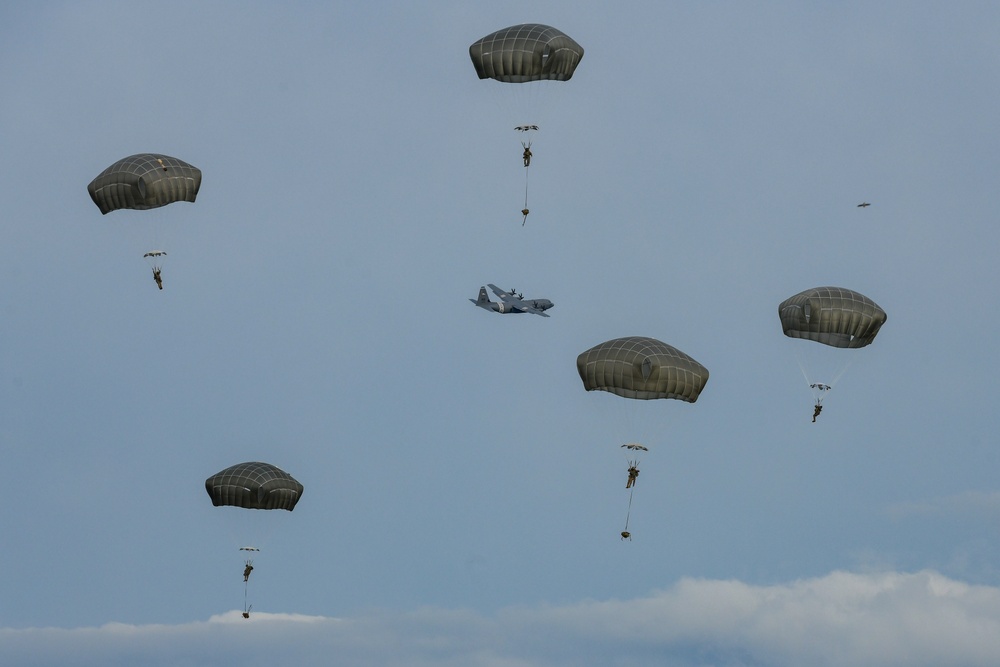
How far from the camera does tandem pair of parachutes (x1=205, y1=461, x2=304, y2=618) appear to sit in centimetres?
9631

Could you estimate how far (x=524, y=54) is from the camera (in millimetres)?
93125

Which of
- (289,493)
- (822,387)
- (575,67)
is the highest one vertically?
(575,67)

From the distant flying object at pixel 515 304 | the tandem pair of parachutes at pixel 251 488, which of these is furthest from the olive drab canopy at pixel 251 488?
the distant flying object at pixel 515 304

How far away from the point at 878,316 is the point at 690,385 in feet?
36.6

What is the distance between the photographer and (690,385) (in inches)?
3541

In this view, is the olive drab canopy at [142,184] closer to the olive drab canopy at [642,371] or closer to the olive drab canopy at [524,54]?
the olive drab canopy at [524,54]

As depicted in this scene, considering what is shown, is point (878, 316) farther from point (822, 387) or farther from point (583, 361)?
point (583, 361)

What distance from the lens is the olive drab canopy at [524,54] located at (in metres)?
93.2

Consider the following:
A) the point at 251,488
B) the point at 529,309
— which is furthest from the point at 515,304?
the point at 251,488

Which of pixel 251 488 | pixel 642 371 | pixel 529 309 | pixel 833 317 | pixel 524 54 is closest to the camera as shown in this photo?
pixel 642 371

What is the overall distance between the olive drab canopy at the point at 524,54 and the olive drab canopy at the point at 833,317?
14.9 metres

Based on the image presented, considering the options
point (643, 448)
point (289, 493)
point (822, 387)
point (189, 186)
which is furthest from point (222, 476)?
point (822, 387)

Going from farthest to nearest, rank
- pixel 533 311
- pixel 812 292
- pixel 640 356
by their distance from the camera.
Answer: pixel 533 311
pixel 812 292
pixel 640 356

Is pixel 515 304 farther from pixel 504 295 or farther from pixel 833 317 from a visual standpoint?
pixel 833 317
